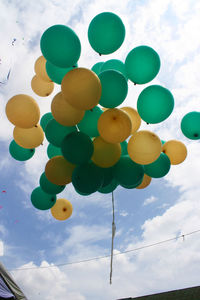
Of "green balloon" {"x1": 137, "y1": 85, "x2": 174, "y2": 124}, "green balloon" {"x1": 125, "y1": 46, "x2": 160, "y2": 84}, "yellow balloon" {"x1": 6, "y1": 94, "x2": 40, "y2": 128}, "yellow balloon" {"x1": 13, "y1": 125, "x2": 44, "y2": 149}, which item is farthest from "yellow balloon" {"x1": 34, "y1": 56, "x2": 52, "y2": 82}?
"green balloon" {"x1": 137, "y1": 85, "x2": 174, "y2": 124}

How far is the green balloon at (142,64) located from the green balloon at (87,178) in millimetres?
1185

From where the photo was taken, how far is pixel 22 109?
279cm

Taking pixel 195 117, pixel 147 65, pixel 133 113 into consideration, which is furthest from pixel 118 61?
pixel 195 117

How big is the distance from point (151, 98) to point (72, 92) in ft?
3.13

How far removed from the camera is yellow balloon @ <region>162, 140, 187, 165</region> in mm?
3260

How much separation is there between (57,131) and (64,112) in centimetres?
35

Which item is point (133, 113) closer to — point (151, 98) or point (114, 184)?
point (151, 98)

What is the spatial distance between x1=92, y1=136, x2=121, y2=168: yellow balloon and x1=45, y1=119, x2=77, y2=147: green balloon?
38 centimetres

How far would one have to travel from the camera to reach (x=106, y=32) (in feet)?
Answer: 8.69

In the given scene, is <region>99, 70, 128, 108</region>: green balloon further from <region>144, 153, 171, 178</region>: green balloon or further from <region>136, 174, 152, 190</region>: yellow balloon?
<region>136, 174, 152, 190</region>: yellow balloon

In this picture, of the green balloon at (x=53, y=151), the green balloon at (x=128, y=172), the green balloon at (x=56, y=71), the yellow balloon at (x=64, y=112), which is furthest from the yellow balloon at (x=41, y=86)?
the green balloon at (x=128, y=172)

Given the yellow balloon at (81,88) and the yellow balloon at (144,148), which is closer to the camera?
the yellow balloon at (81,88)

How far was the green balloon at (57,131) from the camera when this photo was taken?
2.92 meters

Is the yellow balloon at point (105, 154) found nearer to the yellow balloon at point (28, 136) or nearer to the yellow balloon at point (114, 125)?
the yellow balloon at point (114, 125)
